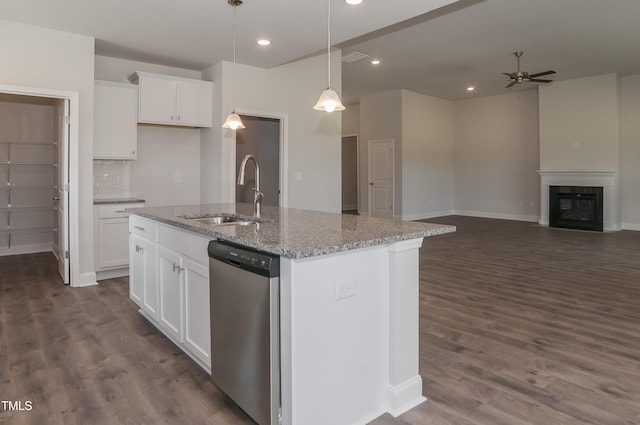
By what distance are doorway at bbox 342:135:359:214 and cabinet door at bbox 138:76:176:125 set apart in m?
7.86

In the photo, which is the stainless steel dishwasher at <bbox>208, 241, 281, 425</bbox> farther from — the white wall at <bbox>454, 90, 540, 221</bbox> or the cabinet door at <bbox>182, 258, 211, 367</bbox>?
the white wall at <bbox>454, 90, 540, 221</bbox>

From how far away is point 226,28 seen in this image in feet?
13.4

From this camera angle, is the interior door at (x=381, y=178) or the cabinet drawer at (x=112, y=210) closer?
the cabinet drawer at (x=112, y=210)

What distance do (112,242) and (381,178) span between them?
663cm

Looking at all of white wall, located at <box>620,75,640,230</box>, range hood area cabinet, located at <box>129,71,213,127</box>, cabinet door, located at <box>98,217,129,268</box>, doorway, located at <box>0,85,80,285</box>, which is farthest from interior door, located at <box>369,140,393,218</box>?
doorway, located at <box>0,85,80,285</box>

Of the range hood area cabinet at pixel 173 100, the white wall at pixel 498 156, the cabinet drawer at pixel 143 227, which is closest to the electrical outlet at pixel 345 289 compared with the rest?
the cabinet drawer at pixel 143 227

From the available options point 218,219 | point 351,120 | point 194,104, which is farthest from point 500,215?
point 218,219

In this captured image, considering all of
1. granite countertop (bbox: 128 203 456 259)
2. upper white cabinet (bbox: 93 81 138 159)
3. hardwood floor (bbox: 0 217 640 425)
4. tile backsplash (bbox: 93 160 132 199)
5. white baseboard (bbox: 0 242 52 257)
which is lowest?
hardwood floor (bbox: 0 217 640 425)

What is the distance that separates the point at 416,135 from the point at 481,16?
4713mm

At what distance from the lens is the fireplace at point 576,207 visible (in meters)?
8.05

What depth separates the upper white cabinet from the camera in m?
4.64

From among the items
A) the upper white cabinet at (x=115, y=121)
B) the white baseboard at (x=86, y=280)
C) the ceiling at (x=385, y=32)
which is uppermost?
the ceiling at (x=385, y=32)

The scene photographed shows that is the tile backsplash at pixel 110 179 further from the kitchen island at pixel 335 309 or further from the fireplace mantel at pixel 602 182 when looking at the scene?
the fireplace mantel at pixel 602 182

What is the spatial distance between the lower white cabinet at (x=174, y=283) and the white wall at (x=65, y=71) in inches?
57.4
